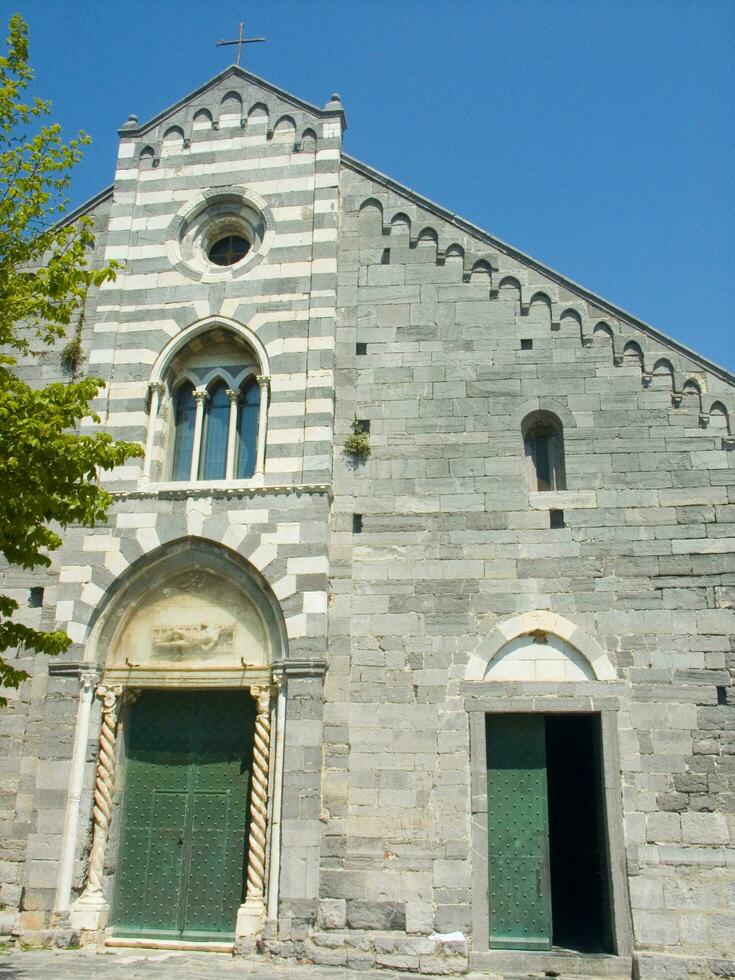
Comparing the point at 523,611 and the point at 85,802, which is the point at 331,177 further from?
the point at 85,802

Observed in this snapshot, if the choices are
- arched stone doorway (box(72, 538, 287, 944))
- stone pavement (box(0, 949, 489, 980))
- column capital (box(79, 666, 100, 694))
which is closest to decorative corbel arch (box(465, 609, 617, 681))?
arched stone doorway (box(72, 538, 287, 944))

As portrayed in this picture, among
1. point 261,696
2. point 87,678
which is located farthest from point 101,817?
point 261,696

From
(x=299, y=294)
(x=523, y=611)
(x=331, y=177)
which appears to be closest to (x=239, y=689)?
(x=523, y=611)

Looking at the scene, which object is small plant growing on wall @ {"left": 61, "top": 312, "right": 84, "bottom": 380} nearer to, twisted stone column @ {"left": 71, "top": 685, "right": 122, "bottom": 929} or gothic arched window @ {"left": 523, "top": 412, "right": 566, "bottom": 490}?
twisted stone column @ {"left": 71, "top": 685, "right": 122, "bottom": 929}

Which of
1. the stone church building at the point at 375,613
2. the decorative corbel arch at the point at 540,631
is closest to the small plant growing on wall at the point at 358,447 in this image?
the stone church building at the point at 375,613

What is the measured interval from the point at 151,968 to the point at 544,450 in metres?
8.28

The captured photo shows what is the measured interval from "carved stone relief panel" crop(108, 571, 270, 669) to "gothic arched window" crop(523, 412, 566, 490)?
4.35m

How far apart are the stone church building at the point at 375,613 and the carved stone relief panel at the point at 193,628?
43mm

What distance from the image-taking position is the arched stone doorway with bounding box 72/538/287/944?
40.6ft

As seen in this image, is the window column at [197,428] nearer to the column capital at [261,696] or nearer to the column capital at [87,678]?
the column capital at [87,678]

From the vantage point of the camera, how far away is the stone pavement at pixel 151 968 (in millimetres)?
10438

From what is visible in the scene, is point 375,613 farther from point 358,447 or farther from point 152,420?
point 152,420

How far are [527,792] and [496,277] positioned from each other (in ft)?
23.9

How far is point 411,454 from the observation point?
1374 centimetres
